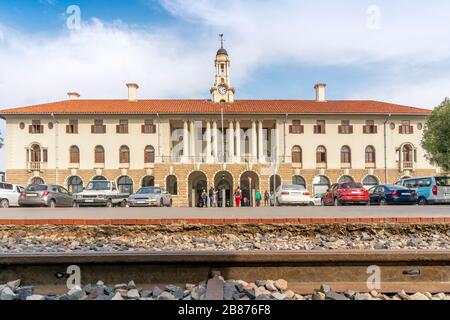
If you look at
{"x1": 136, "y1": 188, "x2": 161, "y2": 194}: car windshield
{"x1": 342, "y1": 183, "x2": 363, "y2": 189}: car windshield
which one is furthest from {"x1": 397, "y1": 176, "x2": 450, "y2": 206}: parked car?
{"x1": 136, "y1": 188, "x2": 161, "y2": 194}: car windshield

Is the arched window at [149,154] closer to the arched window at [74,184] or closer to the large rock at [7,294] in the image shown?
the arched window at [74,184]

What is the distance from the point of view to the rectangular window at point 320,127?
39.5 metres

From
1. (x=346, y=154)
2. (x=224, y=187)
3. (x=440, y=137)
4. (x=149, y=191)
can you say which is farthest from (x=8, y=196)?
(x=440, y=137)

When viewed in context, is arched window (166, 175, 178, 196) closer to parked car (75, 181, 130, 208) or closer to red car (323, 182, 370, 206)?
parked car (75, 181, 130, 208)

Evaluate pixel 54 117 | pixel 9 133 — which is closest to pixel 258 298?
pixel 54 117

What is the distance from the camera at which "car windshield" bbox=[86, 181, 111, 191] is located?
70.9 ft

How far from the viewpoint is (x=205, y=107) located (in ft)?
131

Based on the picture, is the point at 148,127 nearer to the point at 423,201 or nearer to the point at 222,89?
the point at 222,89

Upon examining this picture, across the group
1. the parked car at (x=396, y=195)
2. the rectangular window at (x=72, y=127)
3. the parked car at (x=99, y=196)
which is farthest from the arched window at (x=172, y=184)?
the parked car at (x=396, y=195)

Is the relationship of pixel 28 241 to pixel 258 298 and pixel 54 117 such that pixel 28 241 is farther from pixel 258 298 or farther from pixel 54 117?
pixel 54 117

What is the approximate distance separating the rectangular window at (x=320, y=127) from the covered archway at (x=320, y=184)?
511 cm

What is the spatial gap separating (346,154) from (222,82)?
16.7 m

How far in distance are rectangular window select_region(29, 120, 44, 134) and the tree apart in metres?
39.1
